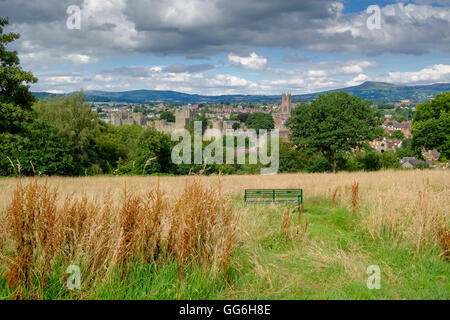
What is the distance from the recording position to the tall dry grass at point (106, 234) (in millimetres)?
3621

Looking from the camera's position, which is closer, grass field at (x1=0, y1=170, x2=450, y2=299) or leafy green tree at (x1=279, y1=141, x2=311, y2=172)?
grass field at (x1=0, y1=170, x2=450, y2=299)

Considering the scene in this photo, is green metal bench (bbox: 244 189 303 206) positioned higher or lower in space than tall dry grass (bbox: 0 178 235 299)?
lower

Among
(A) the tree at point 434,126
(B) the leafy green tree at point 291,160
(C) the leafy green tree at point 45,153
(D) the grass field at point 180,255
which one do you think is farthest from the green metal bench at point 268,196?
(B) the leafy green tree at point 291,160

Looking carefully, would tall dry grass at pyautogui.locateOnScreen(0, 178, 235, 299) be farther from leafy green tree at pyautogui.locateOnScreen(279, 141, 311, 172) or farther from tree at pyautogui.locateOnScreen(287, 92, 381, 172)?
leafy green tree at pyautogui.locateOnScreen(279, 141, 311, 172)

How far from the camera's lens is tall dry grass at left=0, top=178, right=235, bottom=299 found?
3.62 m

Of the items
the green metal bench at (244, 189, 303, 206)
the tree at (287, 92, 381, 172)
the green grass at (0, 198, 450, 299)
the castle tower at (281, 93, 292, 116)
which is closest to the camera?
the green grass at (0, 198, 450, 299)

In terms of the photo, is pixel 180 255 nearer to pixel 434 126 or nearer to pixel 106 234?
pixel 106 234

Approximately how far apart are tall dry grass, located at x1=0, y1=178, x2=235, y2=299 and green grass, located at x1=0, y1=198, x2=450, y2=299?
143 mm

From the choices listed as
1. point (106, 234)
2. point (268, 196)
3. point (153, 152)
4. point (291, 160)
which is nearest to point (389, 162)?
point (291, 160)

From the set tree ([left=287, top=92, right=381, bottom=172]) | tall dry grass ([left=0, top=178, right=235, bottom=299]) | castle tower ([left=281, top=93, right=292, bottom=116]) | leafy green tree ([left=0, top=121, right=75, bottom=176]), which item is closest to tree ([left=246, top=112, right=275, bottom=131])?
castle tower ([left=281, top=93, right=292, bottom=116])

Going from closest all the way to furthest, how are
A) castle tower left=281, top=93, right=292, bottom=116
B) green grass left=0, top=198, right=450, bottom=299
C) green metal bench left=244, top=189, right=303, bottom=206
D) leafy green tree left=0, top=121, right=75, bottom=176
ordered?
green grass left=0, top=198, right=450, bottom=299 < green metal bench left=244, top=189, right=303, bottom=206 < leafy green tree left=0, top=121, right=75, bottom=176 < castle tower left=281, top=93, right=292, bottom=116

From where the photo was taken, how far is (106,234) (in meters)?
3.95

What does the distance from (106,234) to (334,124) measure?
25.9 m
